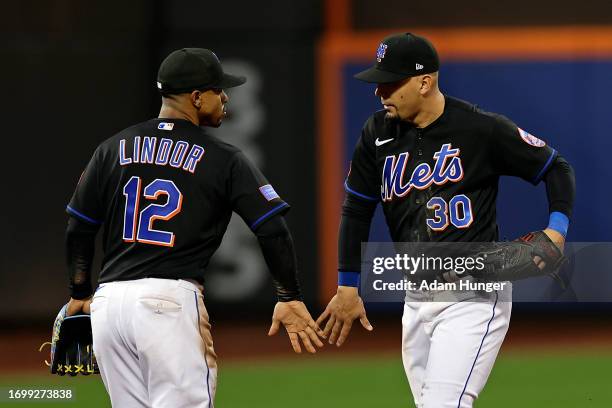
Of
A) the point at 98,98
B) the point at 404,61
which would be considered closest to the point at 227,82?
the point at 404,61

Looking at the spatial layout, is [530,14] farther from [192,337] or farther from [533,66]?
[192,337]

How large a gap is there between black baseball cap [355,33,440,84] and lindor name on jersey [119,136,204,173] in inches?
40.4

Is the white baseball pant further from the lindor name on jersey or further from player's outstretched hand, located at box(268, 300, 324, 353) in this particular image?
the lindor name on jersey

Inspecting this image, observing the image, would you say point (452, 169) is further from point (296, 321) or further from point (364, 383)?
point (364, 383)

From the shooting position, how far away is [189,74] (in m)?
5.05

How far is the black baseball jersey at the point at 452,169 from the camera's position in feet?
17.4

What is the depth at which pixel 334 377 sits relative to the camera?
30.9 feet

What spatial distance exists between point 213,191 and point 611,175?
8002 millimetres

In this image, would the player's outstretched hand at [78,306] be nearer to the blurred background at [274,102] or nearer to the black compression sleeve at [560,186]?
the black compression sleeve at [560,186]

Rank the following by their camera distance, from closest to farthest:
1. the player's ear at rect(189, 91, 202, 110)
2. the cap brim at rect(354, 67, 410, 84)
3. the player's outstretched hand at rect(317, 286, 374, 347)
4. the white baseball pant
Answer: the white baseball pant
the player's ear at rect(189, 91, 202, 110)
the cap brim at rect(354, 67, 410, 84)
the player's outstretched hand at rect(317, 286, 374, 347)

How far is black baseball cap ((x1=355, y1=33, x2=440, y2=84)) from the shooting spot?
541cm

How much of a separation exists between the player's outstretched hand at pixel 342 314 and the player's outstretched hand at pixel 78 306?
Result: 3.66 feet

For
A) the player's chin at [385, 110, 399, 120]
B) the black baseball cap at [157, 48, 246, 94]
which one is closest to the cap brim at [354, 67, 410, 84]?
the player's chin at [385, 110, 399, 120]

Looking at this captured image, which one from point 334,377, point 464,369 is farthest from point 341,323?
point 334,377
